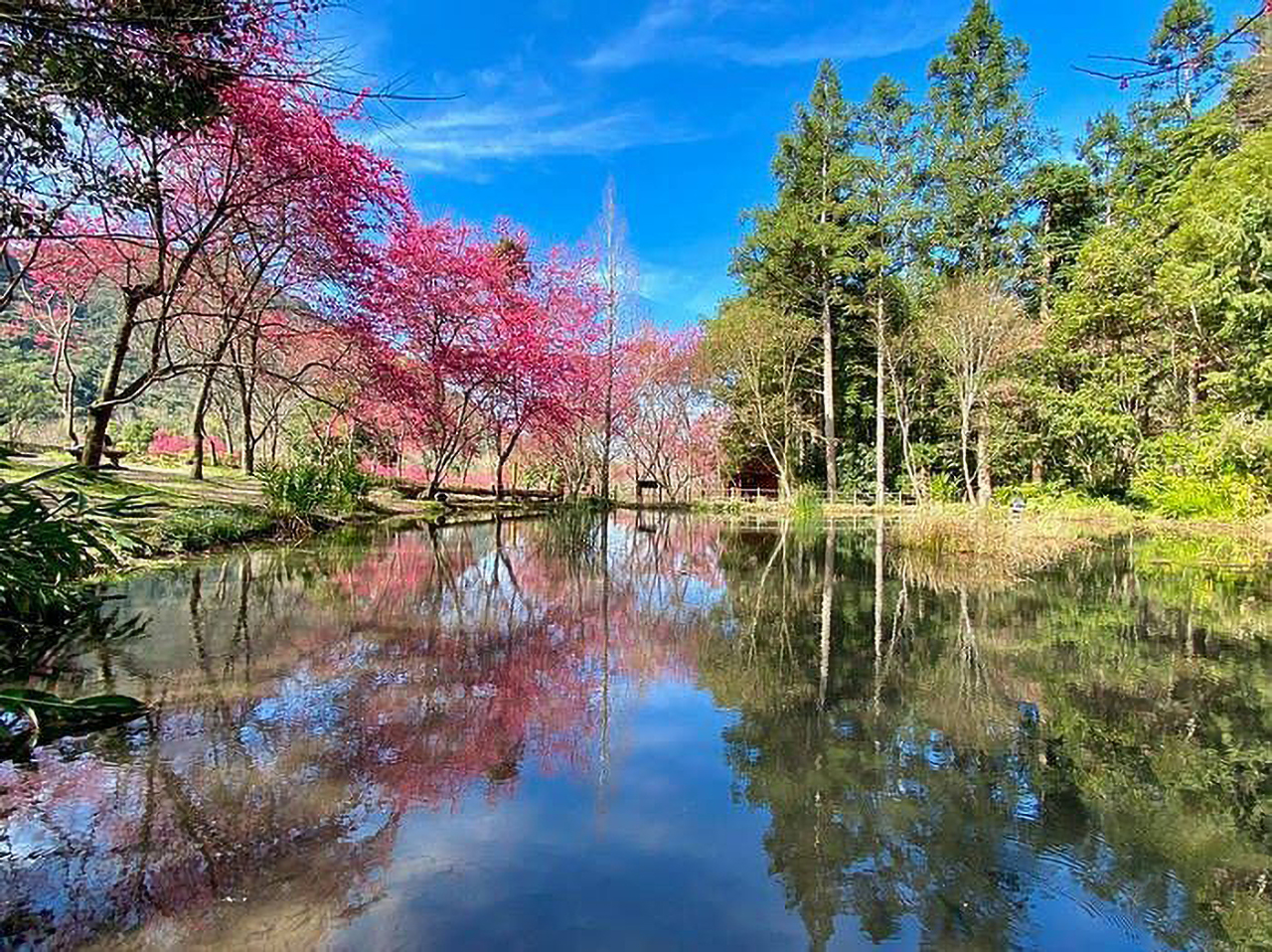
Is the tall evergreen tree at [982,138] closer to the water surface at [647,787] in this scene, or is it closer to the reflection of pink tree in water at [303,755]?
the water surface at [647,787]

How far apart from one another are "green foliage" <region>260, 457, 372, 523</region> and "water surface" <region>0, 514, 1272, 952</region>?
445cm

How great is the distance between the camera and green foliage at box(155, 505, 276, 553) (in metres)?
6.82

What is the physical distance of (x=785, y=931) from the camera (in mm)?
1598

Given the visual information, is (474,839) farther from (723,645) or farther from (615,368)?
(615,368)

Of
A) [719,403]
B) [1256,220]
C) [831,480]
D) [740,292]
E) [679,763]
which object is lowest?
[679,763]

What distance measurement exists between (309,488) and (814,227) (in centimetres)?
1615

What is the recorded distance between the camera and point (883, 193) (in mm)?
20031

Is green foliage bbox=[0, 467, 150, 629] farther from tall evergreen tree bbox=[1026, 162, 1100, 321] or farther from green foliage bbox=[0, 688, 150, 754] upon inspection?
tall evergreen tree bbox=[1026, 162, 1100, 321]

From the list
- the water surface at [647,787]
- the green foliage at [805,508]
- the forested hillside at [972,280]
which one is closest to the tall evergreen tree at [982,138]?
the forested hillside at [972,280]

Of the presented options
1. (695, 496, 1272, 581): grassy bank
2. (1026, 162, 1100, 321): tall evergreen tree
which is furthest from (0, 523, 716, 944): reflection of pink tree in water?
(1026, 162, 1100, 321): tall evergreen tree

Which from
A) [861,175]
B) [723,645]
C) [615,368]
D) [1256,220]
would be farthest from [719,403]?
[723,645]

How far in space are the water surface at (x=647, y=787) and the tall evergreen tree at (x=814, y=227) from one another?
1674 cm

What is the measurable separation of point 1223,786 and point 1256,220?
13141mm

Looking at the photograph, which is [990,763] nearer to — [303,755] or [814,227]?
[303,755]
